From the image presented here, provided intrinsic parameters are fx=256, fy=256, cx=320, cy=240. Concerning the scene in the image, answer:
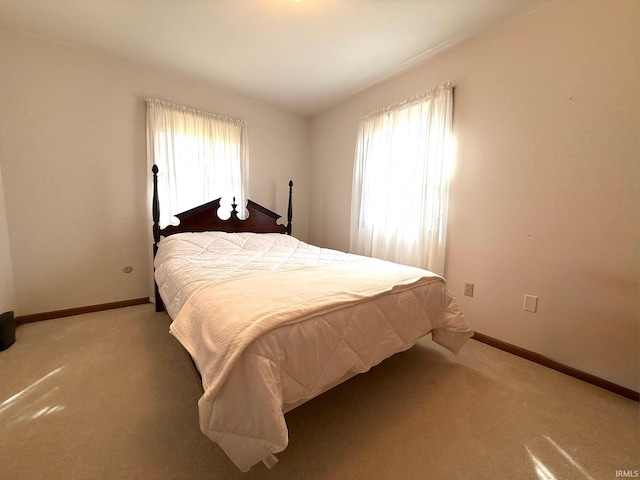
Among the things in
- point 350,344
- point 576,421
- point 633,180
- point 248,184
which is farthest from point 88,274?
point 633,180

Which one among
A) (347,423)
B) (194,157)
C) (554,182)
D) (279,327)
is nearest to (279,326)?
(279,327)

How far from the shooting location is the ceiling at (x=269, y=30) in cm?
185

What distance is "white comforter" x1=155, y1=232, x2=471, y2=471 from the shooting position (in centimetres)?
89

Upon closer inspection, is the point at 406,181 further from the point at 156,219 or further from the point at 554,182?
the point at 156,219

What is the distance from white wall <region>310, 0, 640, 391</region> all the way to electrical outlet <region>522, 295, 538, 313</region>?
0.13 ft

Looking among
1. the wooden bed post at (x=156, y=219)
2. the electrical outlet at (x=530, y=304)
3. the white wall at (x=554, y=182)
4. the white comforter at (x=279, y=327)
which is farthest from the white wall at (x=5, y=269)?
the electrical outlet at (x=530, y=304)

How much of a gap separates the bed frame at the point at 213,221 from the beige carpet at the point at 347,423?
109 centimetres

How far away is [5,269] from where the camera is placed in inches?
86.6

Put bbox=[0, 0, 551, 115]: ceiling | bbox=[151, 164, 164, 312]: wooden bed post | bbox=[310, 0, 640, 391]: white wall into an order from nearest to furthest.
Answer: bbox=[310, 0, 640, 391]: white wall < bbox=[0, 0, 551, 115]: ceiling < bbox=[151, 164, 164, 312]: wooden bed post

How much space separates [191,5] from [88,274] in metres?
2.61

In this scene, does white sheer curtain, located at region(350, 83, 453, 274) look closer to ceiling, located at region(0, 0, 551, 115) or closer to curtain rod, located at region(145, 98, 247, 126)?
ceiling, located at region(0, 0, 551, 115)

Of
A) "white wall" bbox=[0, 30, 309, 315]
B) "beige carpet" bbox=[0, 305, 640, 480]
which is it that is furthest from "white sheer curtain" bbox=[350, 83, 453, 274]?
"white wall" bbox=[0, 30, 309, 315]

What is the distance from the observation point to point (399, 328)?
4.71ft

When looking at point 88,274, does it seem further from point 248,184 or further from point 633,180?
point 633,180
